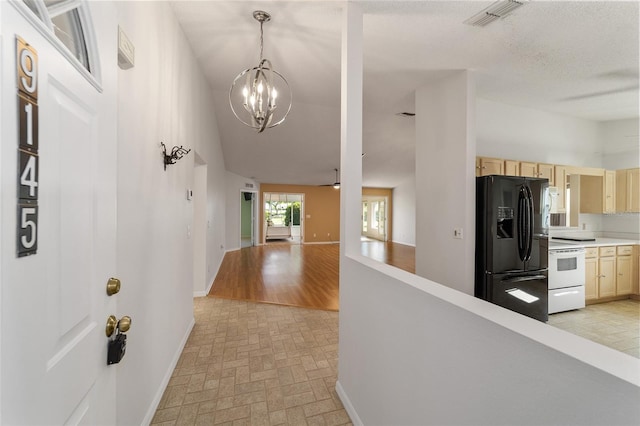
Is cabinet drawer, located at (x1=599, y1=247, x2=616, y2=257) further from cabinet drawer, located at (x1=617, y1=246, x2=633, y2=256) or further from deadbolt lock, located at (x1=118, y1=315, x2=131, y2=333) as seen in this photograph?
deadbolt lock, located at (x1=118, y1=315, x2=131, y2=333)

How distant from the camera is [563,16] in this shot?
2066 mm

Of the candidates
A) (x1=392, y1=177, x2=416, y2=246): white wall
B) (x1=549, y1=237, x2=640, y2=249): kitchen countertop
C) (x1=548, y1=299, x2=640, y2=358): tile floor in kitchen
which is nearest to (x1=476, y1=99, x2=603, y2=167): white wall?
(x1=549, y1=237, x2=640, y2=249): kitchen countertop

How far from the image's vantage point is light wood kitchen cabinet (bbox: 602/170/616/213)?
14.3ft

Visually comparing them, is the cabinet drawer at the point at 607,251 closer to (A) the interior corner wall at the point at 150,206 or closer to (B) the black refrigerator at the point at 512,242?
(B) the black refrigerator at the point at 512,242

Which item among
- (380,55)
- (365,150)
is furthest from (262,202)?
(380,55)

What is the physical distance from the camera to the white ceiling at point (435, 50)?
2.10m

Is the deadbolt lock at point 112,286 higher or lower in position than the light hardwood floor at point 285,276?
higher

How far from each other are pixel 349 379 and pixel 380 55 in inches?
119

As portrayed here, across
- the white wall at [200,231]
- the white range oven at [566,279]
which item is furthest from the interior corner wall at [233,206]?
the white range oven at [566,279]

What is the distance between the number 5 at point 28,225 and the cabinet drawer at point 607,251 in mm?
5844

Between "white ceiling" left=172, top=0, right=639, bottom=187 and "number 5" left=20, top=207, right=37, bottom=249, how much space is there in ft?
7.40

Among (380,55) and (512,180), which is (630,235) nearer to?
(512,180)

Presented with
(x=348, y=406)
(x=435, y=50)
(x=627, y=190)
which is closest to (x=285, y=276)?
(x=348, y=406)

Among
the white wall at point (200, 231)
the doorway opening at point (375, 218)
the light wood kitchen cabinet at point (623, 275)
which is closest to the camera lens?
the light wood kitchen cabinet at point (623, 275)
